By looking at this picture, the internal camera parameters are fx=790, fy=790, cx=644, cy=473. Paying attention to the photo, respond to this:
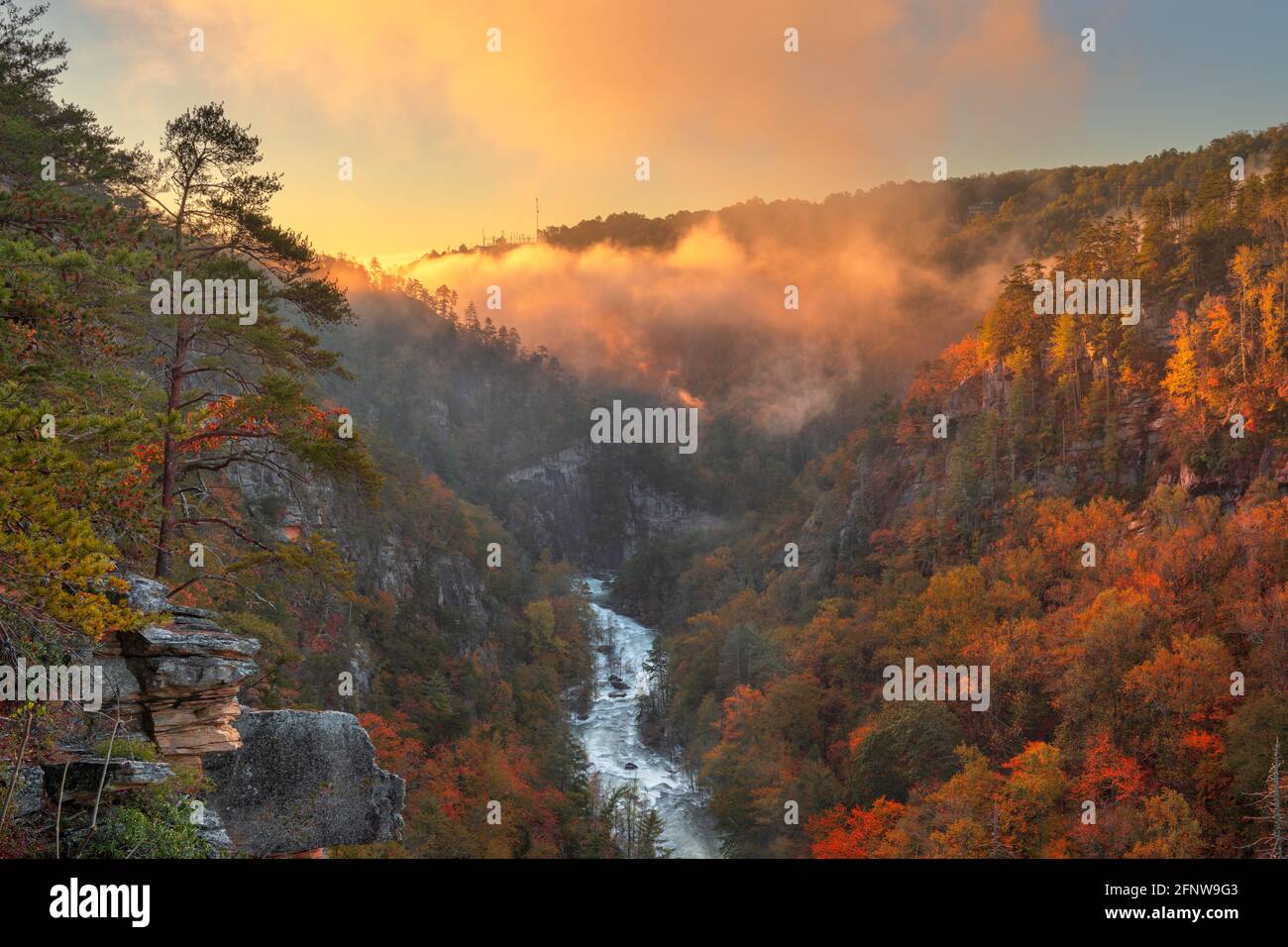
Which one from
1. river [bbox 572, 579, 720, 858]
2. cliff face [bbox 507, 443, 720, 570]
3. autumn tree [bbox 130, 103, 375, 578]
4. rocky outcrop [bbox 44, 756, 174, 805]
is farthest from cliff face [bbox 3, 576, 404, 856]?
cliff face [bbox 507, 443, 720, 570]

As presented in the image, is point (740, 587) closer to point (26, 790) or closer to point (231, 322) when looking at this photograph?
point (231, 322)

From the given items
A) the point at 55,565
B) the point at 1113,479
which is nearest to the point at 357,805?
the point at 55,565

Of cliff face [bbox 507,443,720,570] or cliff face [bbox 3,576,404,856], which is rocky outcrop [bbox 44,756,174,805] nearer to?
cliff face [bbox 3,576,404,856]

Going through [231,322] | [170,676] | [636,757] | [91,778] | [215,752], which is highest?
[231,322]

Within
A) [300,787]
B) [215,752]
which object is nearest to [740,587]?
[300,787]

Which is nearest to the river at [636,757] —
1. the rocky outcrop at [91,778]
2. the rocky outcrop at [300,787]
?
the rocky outcrop at [300,787]

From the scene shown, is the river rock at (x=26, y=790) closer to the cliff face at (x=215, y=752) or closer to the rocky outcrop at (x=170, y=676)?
the cliff face at (x=215, y=752)
